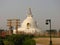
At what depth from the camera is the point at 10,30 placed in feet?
161

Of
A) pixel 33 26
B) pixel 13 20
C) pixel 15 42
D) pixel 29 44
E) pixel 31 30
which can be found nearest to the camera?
pixel 15 42

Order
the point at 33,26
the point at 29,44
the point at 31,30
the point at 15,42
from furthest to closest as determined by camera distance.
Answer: the point at 33,26, the point at 31,30, the point at 29,44, the point at 15,42

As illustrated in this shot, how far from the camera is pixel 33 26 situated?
58312mm

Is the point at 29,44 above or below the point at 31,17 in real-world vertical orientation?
below

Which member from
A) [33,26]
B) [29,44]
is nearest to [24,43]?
[29,44]

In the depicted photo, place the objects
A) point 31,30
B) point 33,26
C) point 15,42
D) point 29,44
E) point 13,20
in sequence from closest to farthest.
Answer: point 15,42 → point 29,44 → point 13,20 → point 31,30 → point 33,26

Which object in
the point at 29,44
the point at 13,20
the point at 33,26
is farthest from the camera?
the point at 33,26

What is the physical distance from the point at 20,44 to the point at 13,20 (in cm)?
2566

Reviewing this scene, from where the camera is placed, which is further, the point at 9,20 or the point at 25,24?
the point at 25,24

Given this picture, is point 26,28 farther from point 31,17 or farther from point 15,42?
point 15,42

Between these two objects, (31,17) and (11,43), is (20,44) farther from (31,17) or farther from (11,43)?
(31,17)

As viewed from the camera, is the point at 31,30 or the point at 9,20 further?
the point at 31,30

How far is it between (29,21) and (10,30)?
9997 millimetres

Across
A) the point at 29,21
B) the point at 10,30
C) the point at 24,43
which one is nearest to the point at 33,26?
the point at 29,21
